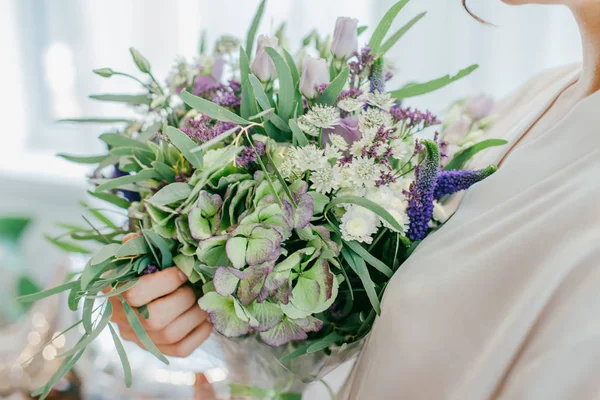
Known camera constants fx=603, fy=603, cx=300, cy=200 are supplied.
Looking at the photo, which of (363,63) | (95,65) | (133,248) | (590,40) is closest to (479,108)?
(590,40)

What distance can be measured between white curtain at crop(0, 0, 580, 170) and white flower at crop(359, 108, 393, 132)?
1.88ft

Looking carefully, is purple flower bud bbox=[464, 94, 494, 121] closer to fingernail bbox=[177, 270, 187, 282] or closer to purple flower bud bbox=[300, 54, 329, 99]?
purple flower bud bbox=[300, 54, 329, 99]

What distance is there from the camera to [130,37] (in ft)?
6.80

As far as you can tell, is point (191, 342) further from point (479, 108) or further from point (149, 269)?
point (479, 108)

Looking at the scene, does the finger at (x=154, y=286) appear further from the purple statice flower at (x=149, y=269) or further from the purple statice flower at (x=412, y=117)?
the purple statice flower at (x=412, y=117)

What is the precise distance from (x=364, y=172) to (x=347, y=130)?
0.19 feet

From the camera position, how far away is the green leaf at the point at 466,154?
25.7 inches

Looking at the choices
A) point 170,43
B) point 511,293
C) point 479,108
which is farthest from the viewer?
point 170,43

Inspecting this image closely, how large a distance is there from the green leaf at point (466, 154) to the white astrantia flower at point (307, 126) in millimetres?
192

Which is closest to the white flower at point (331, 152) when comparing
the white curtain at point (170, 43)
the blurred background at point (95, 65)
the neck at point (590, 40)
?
the neck at point (590, 40)

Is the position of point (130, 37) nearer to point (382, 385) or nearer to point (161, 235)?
point (161, 235)

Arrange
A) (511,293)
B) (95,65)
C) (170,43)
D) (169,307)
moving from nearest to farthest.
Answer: (511,293) → (169,307) → (170,43) → (95,65)

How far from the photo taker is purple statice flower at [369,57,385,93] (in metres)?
0.61

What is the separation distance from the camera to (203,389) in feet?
2.91
